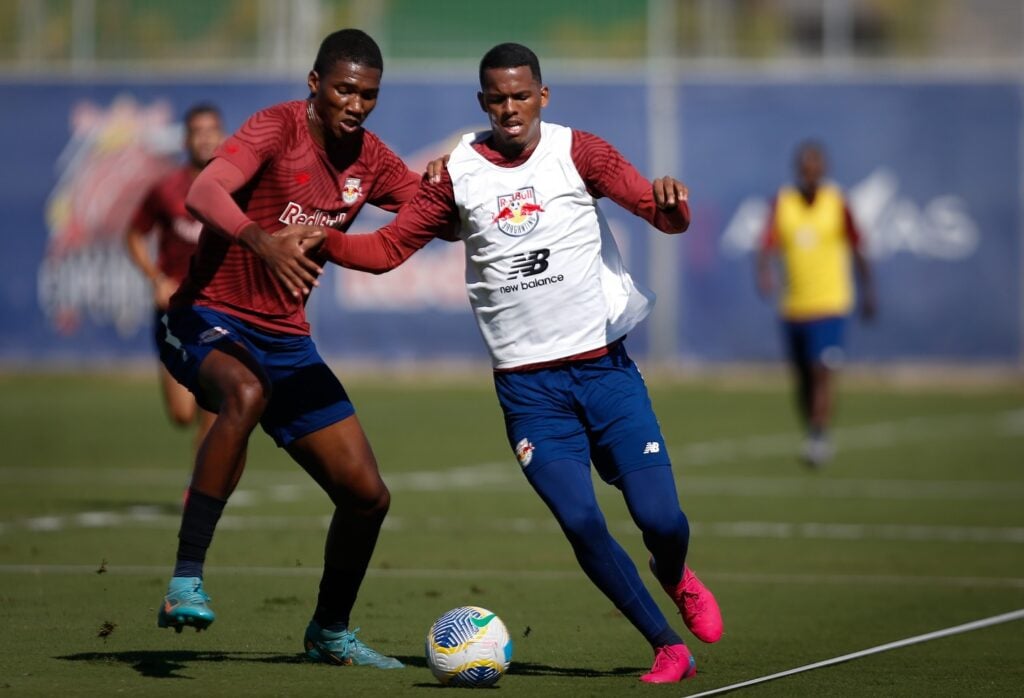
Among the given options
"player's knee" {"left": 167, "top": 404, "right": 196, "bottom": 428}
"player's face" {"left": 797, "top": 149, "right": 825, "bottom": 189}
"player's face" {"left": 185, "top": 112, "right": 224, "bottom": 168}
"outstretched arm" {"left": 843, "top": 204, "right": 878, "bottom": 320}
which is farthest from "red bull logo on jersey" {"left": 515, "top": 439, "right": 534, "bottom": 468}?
"outstretched arm" {"left": 843, "top": 204, "right": 878, "bottom": 320}

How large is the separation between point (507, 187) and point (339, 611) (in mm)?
2019

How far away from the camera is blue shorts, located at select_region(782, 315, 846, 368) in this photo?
1792 cm

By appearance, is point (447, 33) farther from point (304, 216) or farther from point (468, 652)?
point (468, 652)

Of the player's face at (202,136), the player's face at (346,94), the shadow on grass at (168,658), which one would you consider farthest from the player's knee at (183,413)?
the player's face at (346,94)

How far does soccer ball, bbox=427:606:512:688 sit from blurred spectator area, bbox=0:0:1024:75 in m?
22.0

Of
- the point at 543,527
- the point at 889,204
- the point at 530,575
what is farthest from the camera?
the point at 889,204

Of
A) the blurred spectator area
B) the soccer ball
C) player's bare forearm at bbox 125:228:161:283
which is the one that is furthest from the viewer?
the blurred spectator area

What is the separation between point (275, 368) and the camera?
782 centimetres

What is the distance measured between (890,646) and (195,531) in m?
3.34

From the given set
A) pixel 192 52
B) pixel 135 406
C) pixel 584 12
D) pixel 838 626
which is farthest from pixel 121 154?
pixel 838 626

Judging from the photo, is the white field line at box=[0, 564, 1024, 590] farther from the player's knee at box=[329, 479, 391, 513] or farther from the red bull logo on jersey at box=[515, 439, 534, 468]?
the red bull logo on jersey at box=[515, 439, 534, 468]

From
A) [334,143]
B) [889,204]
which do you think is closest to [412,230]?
[334,143]

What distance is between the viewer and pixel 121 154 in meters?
28.0

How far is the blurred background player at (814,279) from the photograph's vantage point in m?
17.6
